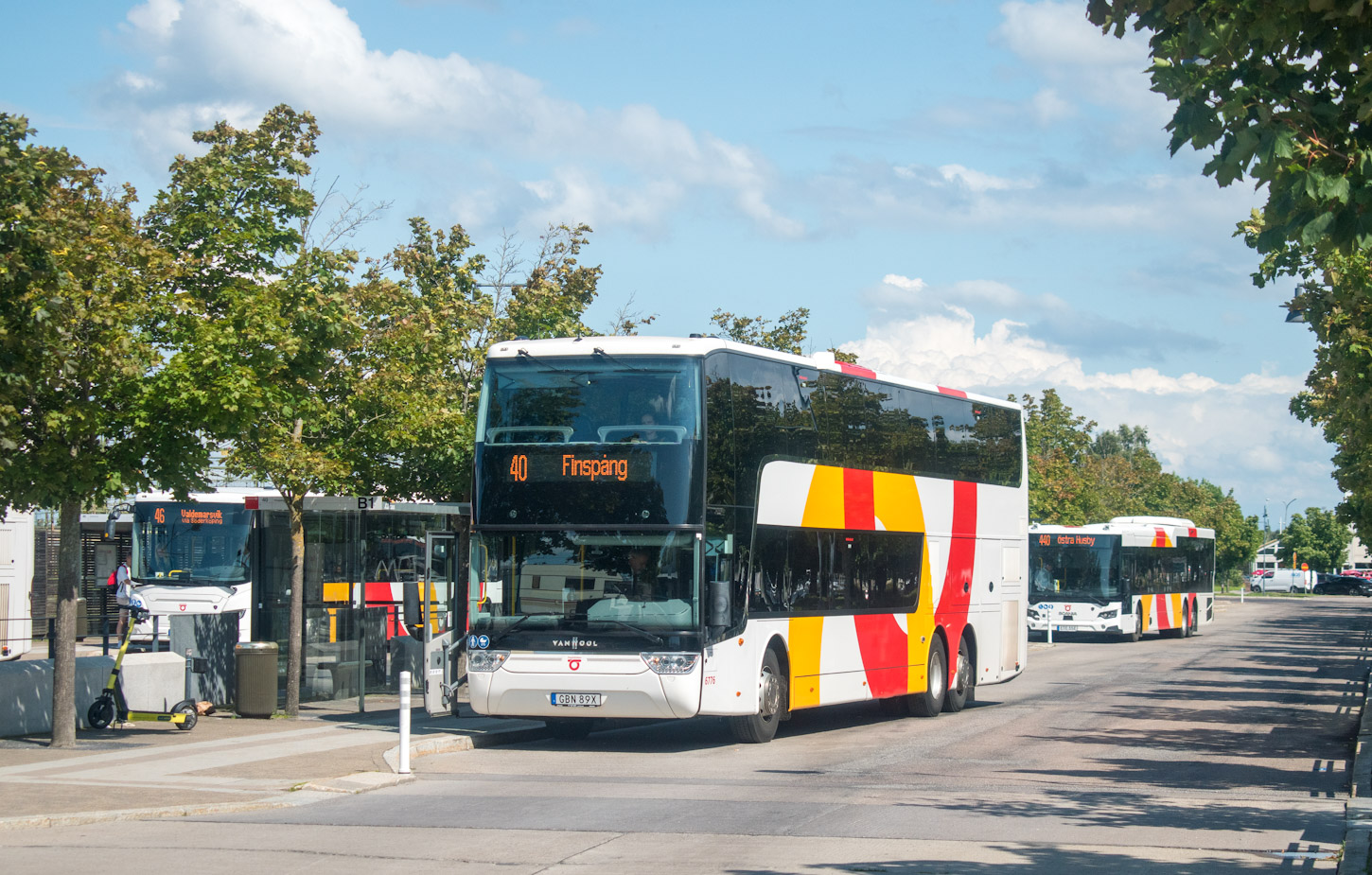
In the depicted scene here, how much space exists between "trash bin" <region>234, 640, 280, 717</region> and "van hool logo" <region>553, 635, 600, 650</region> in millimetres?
4881

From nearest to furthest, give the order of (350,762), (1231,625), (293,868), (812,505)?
(293,868)
(350,762)
(812,505)
(1231,625)

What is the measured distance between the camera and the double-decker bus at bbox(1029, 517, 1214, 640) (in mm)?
44219

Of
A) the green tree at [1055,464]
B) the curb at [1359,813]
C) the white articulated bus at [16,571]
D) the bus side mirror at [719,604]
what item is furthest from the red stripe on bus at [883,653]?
the green tree at [1055,464]

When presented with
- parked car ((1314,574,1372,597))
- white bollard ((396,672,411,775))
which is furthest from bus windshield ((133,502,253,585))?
parked car ((1314,574,1372,597))

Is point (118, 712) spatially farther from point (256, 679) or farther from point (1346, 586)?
point (1346, 586)

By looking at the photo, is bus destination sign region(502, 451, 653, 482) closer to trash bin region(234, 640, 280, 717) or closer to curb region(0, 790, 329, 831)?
curb region(0, 790, 329, 831)

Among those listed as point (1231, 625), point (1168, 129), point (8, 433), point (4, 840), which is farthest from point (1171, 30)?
point (1231, 625)

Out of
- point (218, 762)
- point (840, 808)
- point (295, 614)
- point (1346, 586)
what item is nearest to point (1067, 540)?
point (295, 614)

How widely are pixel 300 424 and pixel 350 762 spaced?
6.64 meters

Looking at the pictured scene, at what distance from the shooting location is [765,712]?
1727 cm

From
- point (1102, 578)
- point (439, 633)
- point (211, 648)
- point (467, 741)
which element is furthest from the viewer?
point (1102, 578)

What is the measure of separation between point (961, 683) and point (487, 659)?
8.86 m

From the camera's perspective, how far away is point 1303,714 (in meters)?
21.8

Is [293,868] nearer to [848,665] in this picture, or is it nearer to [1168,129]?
[1168,129]
